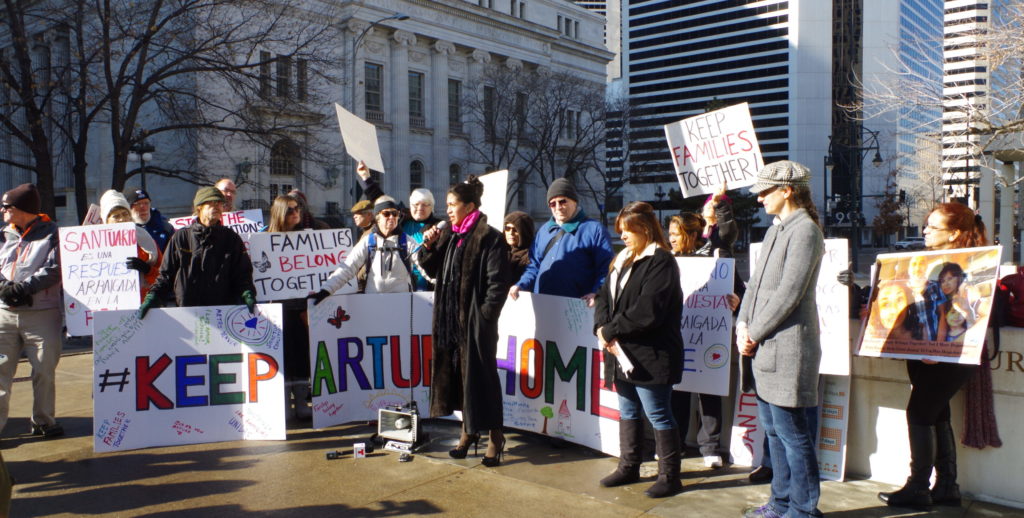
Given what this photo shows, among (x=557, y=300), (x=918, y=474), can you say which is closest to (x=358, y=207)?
(x=557, y=300)

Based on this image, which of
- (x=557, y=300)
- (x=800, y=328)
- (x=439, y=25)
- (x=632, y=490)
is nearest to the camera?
(x=800, y=328)

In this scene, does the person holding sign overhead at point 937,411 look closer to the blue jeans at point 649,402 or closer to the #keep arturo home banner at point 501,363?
the blue jeans at point 649,402

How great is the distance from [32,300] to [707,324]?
517cm

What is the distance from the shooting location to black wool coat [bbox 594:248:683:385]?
4473mm

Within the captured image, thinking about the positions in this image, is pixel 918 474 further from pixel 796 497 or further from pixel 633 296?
pixel 633 296

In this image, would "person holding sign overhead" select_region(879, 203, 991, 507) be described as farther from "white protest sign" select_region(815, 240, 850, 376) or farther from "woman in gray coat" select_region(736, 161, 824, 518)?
"woman in gray coat" select_region(736, 161, 824, 518)

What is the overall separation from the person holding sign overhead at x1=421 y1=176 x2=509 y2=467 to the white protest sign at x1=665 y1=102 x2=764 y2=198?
207cm

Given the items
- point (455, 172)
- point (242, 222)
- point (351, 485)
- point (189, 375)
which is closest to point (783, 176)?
point (351, 485)

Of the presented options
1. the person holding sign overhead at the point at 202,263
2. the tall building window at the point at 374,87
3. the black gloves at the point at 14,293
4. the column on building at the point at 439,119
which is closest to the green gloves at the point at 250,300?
the person holding sign overhead at the point at 202,263

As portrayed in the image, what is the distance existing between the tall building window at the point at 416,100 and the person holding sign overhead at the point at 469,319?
48761mm

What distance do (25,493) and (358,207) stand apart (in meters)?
3.46

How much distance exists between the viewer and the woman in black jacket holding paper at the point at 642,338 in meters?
4.52

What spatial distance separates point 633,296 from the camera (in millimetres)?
4574

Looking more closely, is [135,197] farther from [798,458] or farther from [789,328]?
[798,458]
